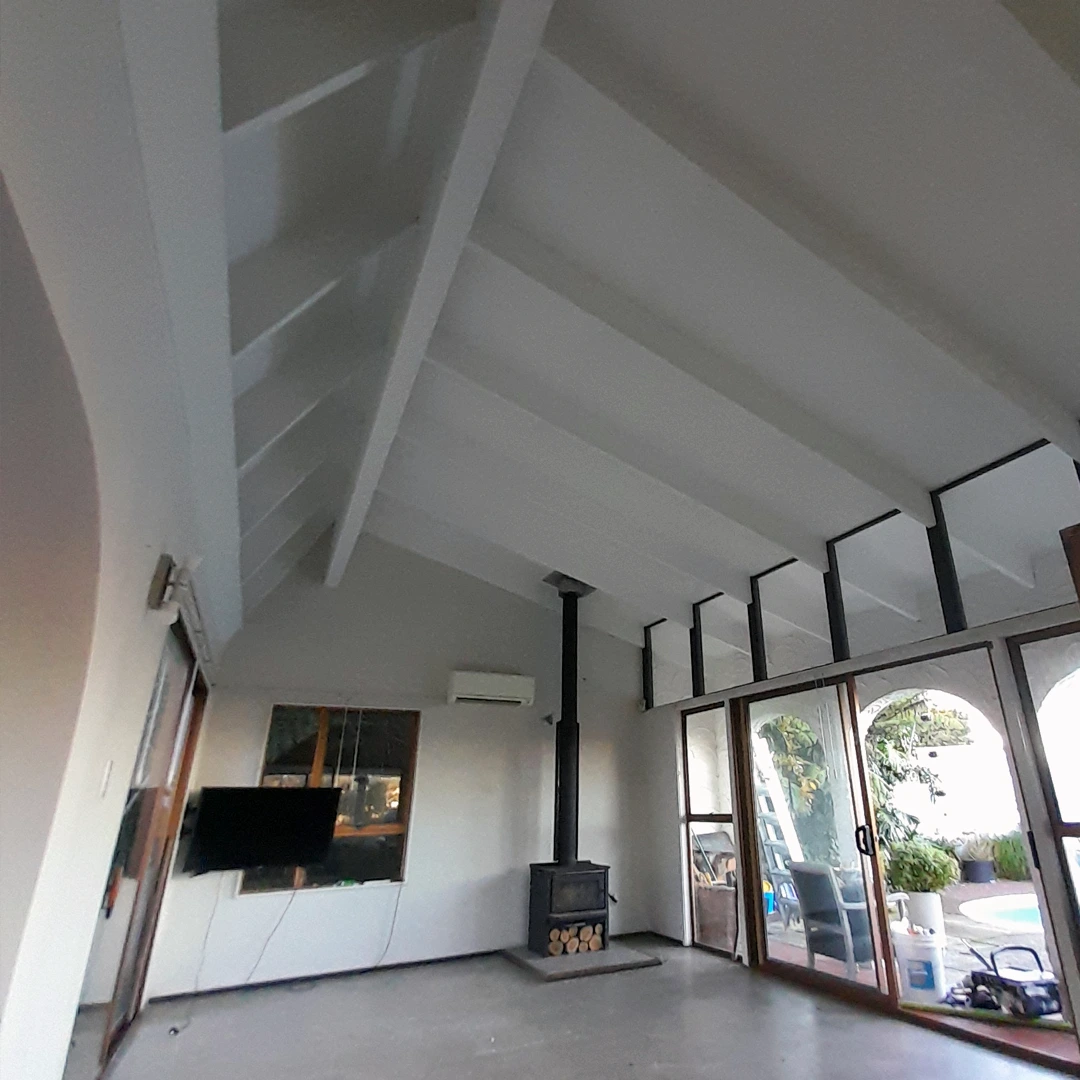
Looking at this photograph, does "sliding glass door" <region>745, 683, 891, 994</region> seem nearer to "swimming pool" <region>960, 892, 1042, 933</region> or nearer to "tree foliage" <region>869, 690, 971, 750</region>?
"swimming pool" <region>960, 892, 1042, 933</region>

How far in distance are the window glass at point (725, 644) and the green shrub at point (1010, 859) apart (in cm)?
335

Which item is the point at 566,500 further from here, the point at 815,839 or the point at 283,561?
the point at 815,839

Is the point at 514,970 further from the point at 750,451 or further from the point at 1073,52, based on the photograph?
the point at 1073,52

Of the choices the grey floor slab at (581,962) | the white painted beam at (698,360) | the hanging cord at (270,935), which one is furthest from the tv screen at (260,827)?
the white painted beam at (698,360)

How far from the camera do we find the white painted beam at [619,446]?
3516 mm

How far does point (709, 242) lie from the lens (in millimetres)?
2582

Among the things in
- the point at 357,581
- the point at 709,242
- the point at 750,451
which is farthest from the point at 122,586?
the point at 357,581

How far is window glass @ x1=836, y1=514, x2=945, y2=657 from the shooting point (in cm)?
390

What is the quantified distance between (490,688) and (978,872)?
518 cm

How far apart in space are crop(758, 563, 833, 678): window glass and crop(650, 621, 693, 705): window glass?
1028 mm

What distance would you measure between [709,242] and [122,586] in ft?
8.30

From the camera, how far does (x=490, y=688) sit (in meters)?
5.77

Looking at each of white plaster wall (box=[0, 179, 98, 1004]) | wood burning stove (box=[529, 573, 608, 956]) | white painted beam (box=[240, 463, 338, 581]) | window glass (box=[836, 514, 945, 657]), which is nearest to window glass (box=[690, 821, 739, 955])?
wood burning stove (box=[529, 573, 608, 956])

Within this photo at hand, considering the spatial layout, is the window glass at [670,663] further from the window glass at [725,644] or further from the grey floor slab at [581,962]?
the grey floor slab at [581,962]
